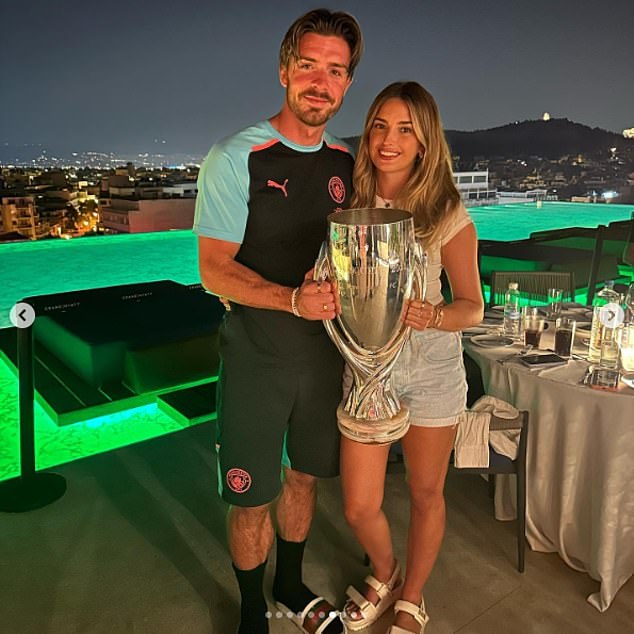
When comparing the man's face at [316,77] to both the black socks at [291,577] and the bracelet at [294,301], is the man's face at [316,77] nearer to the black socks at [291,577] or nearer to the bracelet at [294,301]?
the bracelet at [294,301]

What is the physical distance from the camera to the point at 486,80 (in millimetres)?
15859

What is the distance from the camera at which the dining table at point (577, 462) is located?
1.73 meters

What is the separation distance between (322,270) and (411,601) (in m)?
1.00

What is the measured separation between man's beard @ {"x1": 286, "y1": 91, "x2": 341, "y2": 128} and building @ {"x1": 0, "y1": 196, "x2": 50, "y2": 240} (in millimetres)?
7823

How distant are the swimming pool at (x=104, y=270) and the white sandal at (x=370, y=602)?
1.62m

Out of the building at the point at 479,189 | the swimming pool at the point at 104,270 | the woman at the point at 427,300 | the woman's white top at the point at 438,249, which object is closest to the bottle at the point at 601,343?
the woman at the point at 427,300

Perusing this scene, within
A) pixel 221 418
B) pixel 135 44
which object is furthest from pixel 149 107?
pixel 221 418

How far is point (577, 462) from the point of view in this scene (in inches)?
72.5

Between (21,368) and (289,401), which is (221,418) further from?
(21,368)

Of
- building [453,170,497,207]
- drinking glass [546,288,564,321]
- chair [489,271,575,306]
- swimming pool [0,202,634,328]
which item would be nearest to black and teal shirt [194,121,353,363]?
drinking glass [546,288,564,321]

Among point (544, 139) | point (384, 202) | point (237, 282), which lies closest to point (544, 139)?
point (544, 139)

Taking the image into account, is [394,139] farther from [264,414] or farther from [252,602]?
[252,602]

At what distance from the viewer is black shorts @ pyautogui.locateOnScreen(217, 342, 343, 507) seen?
4.57ft

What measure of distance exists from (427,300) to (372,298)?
287mm
